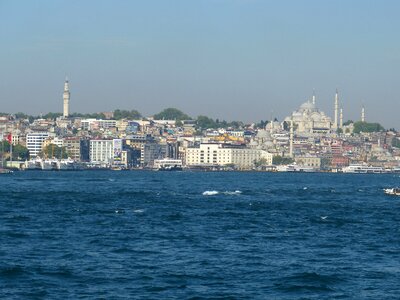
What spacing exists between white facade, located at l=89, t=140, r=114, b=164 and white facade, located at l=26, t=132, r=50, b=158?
6845 mm

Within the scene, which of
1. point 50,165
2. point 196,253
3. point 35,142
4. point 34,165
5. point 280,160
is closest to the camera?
point 196,253

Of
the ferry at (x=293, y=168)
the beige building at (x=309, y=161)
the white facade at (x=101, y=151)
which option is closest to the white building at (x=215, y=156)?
the ferry at (x=293, y=168)

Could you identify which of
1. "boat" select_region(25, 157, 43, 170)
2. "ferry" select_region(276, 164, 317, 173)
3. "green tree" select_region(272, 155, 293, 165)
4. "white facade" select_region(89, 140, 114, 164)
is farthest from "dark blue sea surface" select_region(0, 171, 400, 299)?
"green tree" select_region(272, 155, 293, 165)

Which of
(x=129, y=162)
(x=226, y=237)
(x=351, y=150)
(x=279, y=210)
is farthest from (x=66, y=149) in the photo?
(x=226, y=237)

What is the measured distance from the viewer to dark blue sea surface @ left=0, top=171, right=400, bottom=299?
23.3 meters

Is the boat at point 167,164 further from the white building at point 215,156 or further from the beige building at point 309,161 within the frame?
the beige building at point 309,161

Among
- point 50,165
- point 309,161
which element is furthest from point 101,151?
point 309,161

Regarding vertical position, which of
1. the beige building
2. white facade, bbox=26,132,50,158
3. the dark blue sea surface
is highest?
white facade, bbox=26,132,50,158

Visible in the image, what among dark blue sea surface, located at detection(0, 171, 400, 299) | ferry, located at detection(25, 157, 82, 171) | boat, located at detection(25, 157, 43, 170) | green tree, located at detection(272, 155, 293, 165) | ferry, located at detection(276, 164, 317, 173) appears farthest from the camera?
green tree, located at detection(272, 155, 293, 165)

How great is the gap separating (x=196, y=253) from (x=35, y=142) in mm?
148454

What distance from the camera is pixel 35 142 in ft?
575

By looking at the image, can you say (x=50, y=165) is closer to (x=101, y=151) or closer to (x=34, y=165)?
(x=34, y=165)

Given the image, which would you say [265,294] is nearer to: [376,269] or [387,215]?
[376,269]

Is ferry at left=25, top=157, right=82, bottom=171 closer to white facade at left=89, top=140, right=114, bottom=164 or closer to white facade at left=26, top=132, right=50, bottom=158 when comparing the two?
white facade at left=89, top=140, right=114, bottom=164
